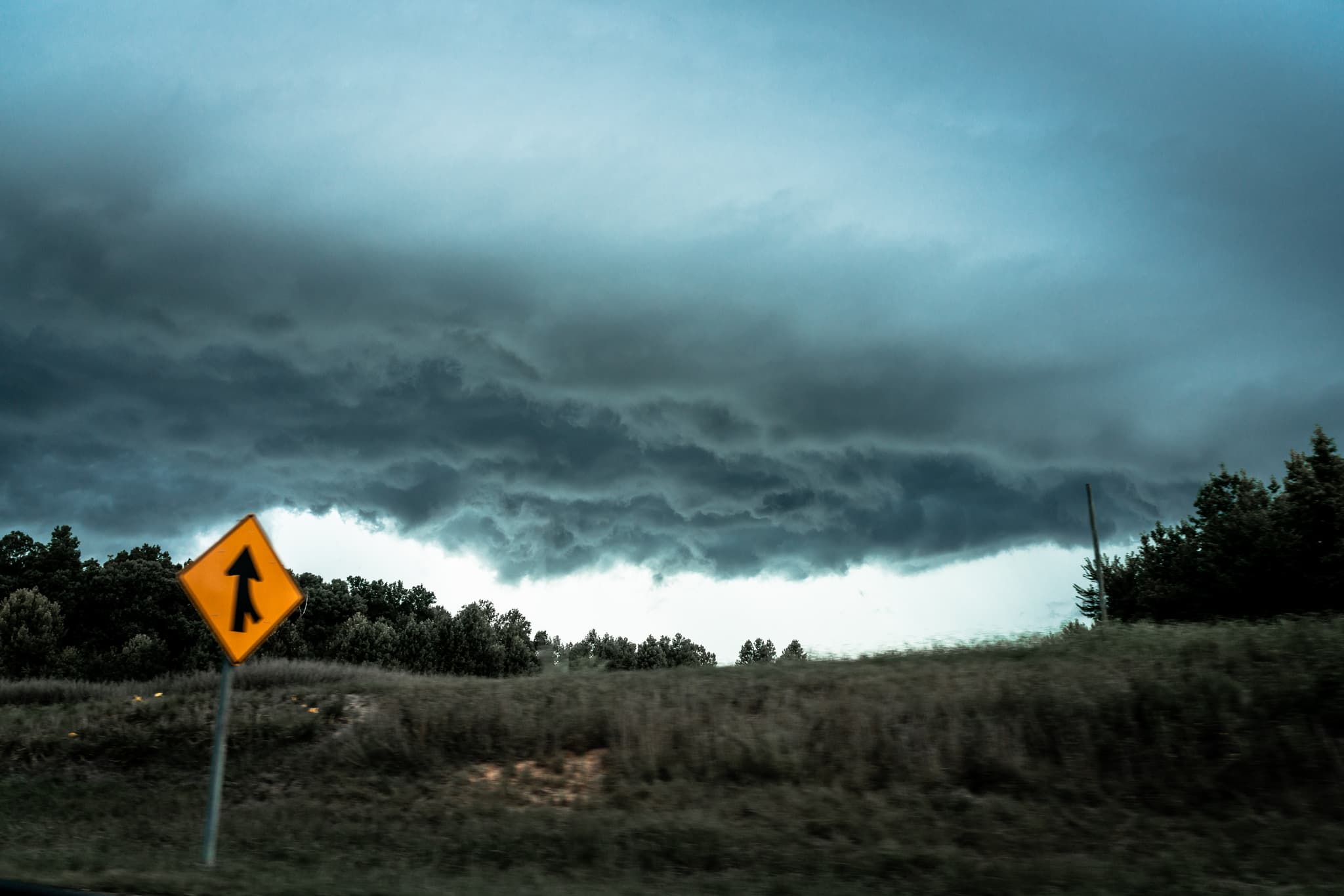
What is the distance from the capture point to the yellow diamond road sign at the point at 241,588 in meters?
10.4

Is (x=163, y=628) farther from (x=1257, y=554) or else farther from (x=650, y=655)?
(x=1257, y=554)

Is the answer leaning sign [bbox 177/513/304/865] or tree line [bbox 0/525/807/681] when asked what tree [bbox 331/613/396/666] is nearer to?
tree line [bbox 0/525/807/681]

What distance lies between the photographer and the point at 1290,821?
416 inches

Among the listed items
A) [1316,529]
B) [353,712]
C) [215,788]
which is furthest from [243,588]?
[1316,529]

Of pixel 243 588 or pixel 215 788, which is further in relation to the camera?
pixel 243 588

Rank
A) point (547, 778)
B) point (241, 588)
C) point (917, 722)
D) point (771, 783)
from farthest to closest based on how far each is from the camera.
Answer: point (547, 778)
point (917, 722)
point (771, 783)
point (241, 588)

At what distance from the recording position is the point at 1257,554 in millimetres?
54562

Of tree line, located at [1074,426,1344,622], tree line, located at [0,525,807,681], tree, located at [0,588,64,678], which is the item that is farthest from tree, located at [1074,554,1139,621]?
tree, located at [0,588,64,678]

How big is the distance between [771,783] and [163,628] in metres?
102

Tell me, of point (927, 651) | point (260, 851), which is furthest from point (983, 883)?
point (927, 651)

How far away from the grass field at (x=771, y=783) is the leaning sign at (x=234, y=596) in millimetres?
1247

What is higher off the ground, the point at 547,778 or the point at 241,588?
the point at 241,588

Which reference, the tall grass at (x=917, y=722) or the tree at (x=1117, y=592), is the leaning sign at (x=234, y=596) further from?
the tree at (x=1117, y=592)

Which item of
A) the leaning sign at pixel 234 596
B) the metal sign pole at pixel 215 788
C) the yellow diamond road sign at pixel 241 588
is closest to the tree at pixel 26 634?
the metal sign pole at pixel 215 788
